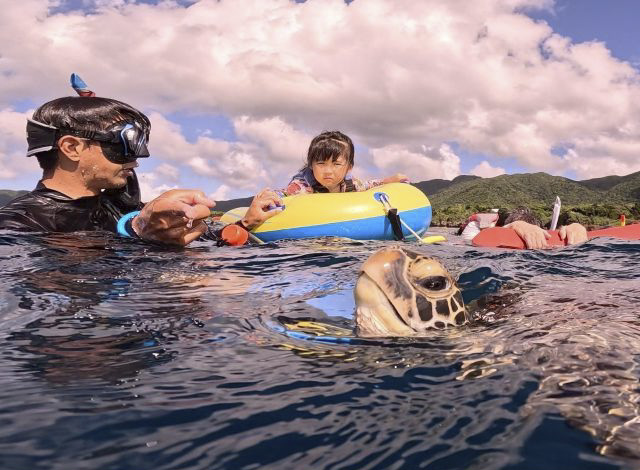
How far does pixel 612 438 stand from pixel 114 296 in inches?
117

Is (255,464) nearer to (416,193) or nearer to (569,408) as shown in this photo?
(569,408)

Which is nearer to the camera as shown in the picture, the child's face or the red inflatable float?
the red inflatable float

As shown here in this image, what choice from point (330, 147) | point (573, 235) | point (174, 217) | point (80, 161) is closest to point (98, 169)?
point (80, 161)

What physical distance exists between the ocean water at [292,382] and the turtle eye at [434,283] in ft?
0.94

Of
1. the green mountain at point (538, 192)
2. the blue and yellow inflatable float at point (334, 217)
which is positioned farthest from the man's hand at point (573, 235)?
the green mountain at point (538, 192)

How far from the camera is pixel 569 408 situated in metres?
1.61

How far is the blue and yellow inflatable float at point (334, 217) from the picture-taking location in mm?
7578

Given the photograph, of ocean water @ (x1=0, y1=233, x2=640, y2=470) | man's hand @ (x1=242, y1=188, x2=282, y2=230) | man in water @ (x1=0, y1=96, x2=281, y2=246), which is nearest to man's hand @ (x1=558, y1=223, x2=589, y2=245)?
ocean water @ (x1=0, y1=233, x2=640, y2=470)

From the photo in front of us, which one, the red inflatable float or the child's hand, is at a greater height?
the child's hand

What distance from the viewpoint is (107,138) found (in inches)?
191

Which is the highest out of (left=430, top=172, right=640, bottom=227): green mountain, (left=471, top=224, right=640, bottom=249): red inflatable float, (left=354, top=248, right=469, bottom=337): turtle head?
(left=430, top=172, right=640, bottom=227): green mountain

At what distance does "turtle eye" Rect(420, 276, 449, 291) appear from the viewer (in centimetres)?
278

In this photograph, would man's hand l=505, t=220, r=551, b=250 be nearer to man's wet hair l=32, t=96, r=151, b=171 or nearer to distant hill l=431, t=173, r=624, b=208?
man's wet hair l=32, t=96, r=151, b=171

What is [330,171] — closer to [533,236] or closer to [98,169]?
[533,236]
